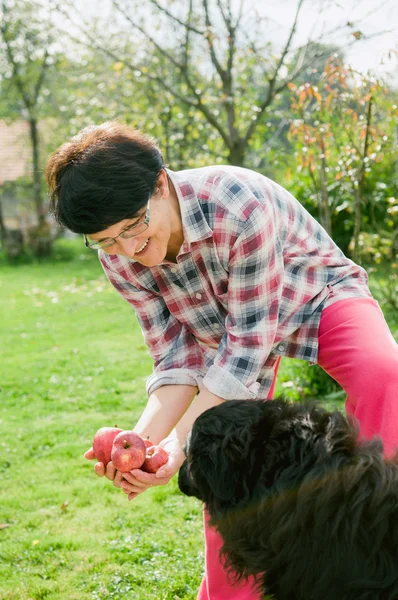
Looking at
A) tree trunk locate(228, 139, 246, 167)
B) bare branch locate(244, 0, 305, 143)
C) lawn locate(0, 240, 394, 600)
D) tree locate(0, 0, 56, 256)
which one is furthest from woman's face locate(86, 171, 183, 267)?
tree locate(0, 0, 56, 256)

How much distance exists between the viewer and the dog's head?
6.30 ft

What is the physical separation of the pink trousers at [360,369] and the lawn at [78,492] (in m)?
0.75

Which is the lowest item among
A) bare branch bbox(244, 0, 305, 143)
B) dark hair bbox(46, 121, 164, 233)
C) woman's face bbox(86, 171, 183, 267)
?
woman's face bbox(86, 171, 183, 267)

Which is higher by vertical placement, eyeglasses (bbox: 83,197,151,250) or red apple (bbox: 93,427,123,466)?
eyeglasses (bbox: 83,197,151,250)

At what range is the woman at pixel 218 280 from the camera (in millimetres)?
2297

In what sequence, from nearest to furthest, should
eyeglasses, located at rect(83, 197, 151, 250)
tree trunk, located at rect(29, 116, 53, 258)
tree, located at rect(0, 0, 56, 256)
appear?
eyeglasses, located at rect(83, 197, 151, 250), tree, located at rect(0, 0, 56, 256), tree trunk, located at rect(29, 116, 53, 258)

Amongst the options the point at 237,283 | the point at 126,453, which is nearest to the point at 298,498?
the point at 126,453

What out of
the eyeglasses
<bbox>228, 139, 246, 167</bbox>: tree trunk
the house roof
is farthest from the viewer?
the house roof

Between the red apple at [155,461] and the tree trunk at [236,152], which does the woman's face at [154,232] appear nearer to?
the red apple at [155,461]

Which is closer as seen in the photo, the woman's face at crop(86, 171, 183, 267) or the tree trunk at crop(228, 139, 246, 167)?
the woman's face at crop(86, 171, 183, 267)

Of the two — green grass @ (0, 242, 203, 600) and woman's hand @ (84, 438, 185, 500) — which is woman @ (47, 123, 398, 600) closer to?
woman's hand @ (84, 438, 185, 500)

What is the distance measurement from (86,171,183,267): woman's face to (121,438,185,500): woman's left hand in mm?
730

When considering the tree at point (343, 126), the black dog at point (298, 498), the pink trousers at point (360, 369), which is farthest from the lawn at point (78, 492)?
the tree at point (343, 126)

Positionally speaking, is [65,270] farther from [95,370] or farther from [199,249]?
[199,249]
